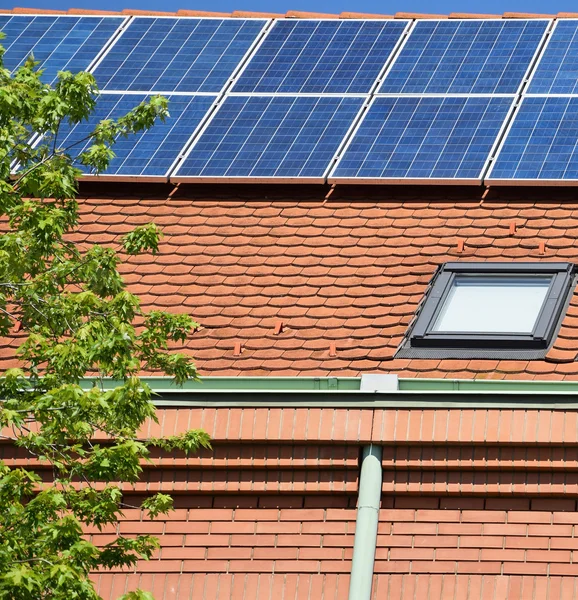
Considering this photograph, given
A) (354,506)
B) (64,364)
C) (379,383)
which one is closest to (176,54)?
(379,383)

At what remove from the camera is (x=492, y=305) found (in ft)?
43.6

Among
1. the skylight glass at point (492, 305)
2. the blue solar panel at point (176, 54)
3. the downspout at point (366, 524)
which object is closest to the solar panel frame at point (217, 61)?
the blue solar panel at point (176, 54)

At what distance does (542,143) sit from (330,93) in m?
2.78

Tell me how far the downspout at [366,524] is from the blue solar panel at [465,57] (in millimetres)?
6392

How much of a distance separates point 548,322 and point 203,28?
785 cm

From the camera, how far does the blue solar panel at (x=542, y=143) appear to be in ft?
49.5

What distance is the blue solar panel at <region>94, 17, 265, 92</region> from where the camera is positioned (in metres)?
17.6

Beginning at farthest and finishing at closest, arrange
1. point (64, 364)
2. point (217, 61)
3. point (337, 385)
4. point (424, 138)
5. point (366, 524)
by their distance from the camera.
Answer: point (217, 61) → point (424, 138) → point (337, 385) → point (366, 524) → point (64, 364)

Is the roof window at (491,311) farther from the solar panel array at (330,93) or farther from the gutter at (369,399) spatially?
the solar panel array at (330,93)

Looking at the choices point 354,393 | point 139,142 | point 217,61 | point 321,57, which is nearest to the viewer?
point 354,393

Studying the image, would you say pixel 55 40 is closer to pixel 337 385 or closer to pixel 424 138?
pixel 424 138

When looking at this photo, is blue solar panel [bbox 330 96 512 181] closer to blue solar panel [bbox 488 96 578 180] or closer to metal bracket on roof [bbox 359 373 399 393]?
blue solar panel [bbox 488 96 578 180]

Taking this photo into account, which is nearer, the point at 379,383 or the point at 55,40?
the point at 379,383

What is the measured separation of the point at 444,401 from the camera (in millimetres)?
11766
